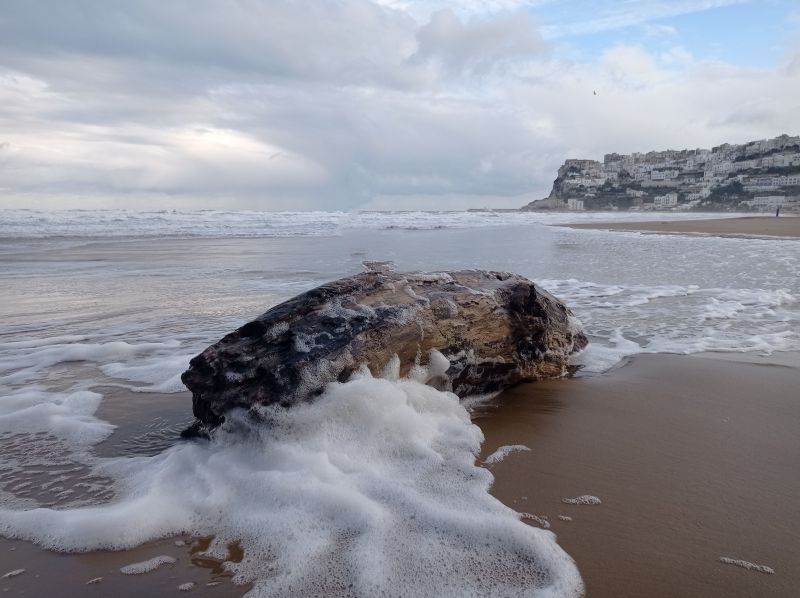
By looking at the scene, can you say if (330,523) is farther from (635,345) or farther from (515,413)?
(635,345)

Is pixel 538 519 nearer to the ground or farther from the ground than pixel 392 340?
nearer to the ground

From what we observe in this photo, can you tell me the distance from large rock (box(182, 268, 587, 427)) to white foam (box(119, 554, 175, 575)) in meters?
0.88

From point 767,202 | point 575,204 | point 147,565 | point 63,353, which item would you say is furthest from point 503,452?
point 575,204

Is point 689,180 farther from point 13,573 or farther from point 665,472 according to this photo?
point 13,573

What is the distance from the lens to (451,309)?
347 cm

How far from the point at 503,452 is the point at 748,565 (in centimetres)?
115

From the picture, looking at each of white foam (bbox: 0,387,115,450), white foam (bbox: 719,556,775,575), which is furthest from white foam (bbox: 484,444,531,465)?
white foam (bbox: 0,387,115,450)

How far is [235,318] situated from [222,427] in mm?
3486

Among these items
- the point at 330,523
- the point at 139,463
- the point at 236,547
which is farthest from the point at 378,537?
the point at 139,463

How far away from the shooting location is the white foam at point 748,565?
1759mm

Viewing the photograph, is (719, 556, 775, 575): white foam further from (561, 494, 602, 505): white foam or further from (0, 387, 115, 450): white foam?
(0, 387, 115, 450): white foam

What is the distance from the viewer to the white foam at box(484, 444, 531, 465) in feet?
8.69

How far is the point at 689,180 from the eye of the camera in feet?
280

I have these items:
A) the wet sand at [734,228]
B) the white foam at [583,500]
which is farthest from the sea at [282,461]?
the wet sand at [734,228]
